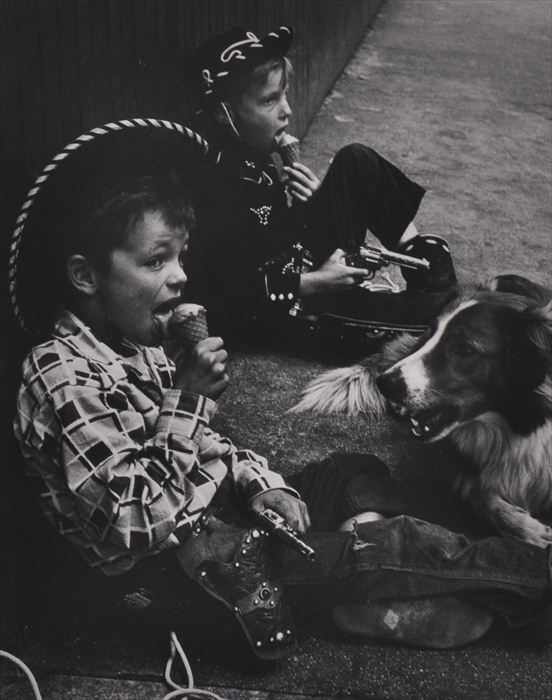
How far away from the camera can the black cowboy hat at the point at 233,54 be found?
10.4 feet

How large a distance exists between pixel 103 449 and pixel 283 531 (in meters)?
0.53

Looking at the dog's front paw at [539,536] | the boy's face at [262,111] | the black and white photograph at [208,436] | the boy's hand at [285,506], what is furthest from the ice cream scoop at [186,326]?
the boy's face at [262,111]

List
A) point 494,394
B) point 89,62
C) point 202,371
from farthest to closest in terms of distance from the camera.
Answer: point 494,394, point 89,62, point 202,371

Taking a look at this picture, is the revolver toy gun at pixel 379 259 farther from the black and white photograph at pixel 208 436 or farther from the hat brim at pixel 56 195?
the hat brim at pixel 56 195

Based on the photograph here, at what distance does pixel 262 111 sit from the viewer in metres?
3.26

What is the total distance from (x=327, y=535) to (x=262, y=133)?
1.57 m

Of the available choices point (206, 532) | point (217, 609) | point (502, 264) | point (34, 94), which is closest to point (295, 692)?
point (217, 609)

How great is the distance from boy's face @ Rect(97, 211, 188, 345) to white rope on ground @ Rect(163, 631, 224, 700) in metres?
0.73

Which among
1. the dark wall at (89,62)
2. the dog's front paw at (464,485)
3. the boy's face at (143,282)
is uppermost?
the dark wall at (89,62)

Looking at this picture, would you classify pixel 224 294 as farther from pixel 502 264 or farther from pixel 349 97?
pixel 349 97

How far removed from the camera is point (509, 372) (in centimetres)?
259

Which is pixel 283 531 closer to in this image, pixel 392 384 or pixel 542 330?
pixel 392 384

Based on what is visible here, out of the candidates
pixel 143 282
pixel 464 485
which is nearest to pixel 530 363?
pixel 464 485

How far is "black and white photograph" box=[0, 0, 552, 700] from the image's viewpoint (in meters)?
2.05
